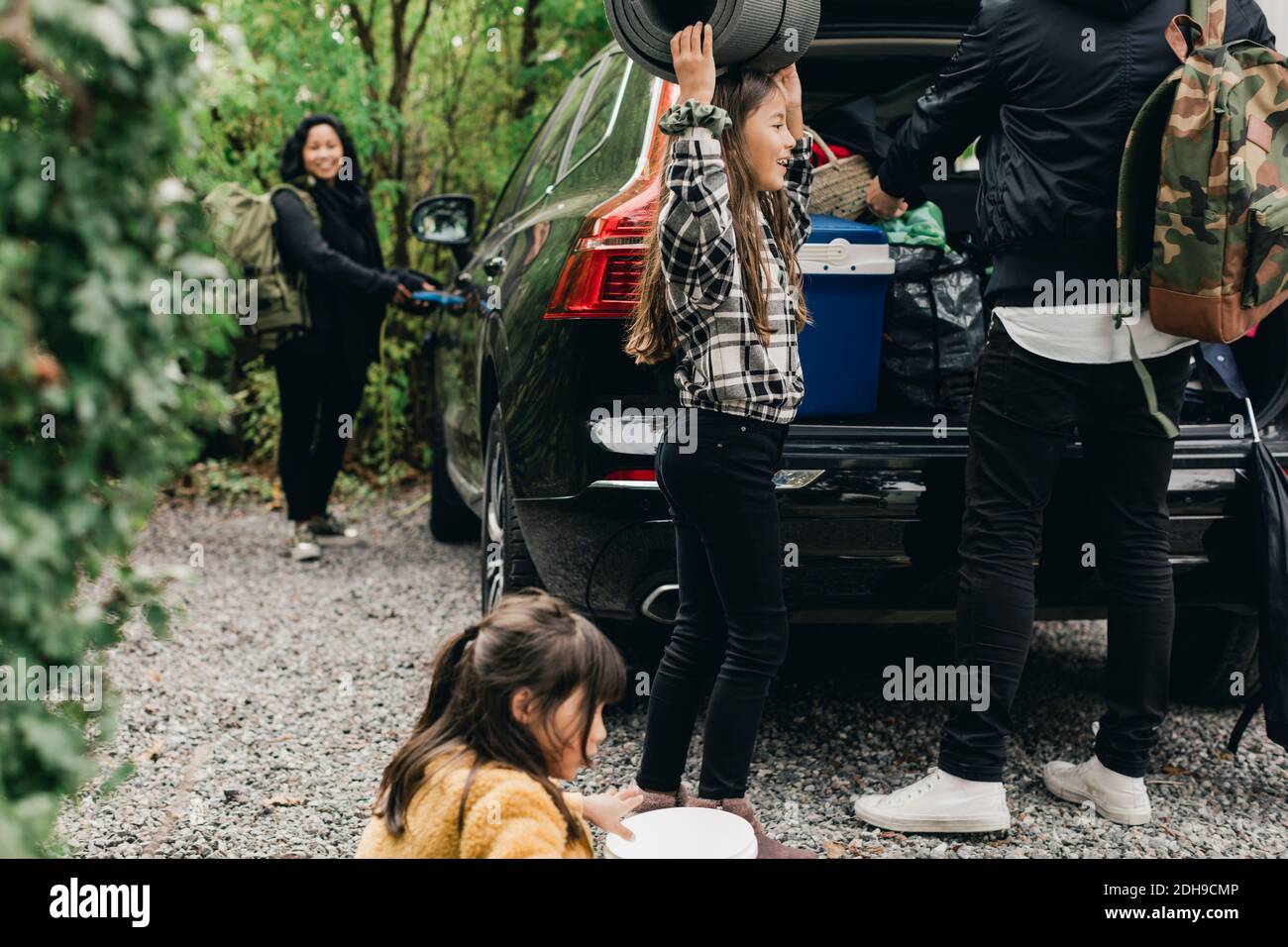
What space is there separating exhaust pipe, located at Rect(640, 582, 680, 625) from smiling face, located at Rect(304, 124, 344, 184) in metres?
3.70

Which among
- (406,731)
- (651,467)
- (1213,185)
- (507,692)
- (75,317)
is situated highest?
(1213,185)

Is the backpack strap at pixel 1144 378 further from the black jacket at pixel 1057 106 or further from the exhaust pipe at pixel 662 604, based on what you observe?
the exhaust pipe at pixel 662 604

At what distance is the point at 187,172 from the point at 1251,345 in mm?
3003

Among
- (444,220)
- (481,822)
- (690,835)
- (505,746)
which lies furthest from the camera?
(444,220)

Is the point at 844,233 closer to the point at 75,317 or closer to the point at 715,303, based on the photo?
the point at 715,303

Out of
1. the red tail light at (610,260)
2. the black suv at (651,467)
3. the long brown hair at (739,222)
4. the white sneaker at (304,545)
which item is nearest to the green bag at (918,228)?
the black suv at (651,467)

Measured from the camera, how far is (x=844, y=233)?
3.49 meters

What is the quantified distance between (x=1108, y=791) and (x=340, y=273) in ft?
13.3

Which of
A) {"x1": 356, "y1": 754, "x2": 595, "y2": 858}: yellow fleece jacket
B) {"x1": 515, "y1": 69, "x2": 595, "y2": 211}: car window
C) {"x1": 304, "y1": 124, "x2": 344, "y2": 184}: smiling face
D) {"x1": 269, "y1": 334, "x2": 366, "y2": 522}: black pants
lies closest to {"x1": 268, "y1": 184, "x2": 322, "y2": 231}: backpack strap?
{"x1": 304, "y1": 124, "x2": 344, "y2": 184}: smiling face

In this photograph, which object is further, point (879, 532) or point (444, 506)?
point (444, 506)

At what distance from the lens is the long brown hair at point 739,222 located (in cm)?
271
